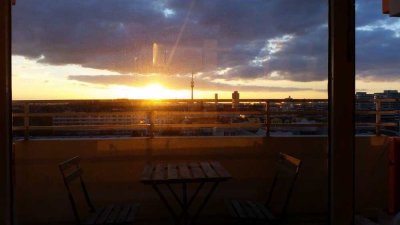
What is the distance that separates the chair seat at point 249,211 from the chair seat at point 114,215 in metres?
0.84

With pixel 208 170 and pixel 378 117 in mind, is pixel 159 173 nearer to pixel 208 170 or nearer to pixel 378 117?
pixel 208 170

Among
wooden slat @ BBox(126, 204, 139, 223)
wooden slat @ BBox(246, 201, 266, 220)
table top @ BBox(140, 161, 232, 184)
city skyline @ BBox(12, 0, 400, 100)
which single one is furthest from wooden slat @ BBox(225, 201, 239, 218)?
city skyline @ BBox(12, 0, 400, 100)

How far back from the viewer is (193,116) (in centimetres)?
480

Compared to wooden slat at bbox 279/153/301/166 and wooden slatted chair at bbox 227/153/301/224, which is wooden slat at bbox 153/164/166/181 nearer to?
wooden slatted chair at bbox 227/153/301/224

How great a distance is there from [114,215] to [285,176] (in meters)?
1.71

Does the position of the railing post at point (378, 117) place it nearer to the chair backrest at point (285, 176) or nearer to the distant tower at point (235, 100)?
the chair backrest at point (285, 176)

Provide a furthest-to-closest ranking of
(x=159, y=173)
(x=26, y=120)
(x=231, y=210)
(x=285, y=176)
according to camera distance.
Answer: (x=285, y=176) < (x=231, y=210) < (x=159, y=173) < (x=26, y=120)

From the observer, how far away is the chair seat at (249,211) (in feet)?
11.4

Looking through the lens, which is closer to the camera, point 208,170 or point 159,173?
point 159,173

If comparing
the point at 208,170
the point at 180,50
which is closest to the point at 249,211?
the point at 208,170

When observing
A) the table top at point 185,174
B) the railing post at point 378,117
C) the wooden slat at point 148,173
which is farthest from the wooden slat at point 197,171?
the railing post at point 378,117

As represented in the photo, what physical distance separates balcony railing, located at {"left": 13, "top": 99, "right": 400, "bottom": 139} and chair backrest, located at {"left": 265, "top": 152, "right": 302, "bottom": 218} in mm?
339

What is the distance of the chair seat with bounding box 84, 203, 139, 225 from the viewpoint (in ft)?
10.9

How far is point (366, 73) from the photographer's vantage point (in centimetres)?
320
